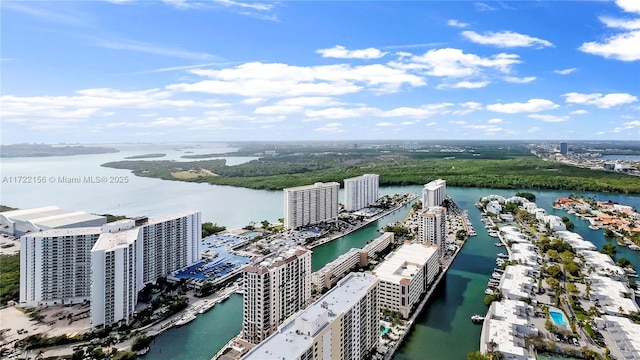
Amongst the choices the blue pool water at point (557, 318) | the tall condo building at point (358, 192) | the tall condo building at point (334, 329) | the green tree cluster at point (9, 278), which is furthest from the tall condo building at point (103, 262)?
the tall condo building at point (358, 192)

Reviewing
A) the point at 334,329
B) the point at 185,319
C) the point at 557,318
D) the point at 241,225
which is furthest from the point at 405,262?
the point at 241,225

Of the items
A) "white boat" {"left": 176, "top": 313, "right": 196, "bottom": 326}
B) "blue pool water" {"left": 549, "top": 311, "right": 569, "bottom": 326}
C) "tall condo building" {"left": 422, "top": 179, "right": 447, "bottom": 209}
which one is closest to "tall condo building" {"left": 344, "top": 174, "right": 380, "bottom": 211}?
"tall condo building" {"left": 422, "top": 179, "right": 447, "bottom": 209}

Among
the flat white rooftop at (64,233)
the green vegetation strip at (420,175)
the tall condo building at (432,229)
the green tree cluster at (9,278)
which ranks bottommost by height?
the green tree cluster at (9,278)

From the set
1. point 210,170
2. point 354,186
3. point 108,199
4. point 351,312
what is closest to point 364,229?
point 354,186

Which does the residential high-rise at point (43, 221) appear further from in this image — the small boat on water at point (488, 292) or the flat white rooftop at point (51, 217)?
the small boat on water at point (488, 292)

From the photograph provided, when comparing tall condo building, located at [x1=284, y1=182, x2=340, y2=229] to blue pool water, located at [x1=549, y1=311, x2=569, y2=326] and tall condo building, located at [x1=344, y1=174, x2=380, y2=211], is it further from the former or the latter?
blue pool water, located at [x1=549, y1=311, x2=569, y2=326]

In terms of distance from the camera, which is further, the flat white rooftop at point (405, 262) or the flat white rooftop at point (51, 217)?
the flat white rooftop at point (51, 217)
